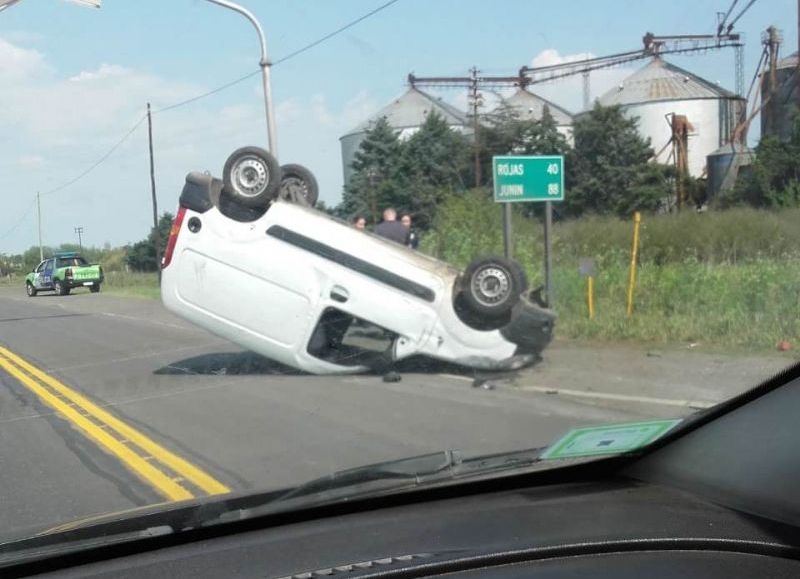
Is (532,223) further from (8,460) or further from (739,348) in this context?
(8,460)

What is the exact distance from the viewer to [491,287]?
9.88m

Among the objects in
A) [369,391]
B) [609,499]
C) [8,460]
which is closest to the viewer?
[609,499]

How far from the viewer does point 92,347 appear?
15.3m

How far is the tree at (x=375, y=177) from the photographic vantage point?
16641 mm

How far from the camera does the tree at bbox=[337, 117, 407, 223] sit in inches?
655

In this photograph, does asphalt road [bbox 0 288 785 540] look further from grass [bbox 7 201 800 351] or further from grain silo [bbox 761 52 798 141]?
grain silo [bbox 761 52 798 141]

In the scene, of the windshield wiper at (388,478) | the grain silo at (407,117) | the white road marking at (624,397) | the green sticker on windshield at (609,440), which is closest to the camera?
the windshield wiper at (388,478)

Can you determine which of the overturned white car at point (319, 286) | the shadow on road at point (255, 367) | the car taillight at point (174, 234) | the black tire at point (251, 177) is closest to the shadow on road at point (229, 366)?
the shadow on road at point (255, 367)

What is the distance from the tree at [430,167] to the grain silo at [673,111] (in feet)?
18.7

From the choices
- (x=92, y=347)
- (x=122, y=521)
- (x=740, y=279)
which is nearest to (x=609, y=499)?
(x=122, y=521)

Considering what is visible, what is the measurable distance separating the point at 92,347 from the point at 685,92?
16.8 metres

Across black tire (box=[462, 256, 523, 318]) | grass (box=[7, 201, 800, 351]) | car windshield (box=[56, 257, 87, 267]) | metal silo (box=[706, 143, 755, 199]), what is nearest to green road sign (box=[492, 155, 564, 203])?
grass (box=[7, 201, 800, 351])

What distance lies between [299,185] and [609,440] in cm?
780

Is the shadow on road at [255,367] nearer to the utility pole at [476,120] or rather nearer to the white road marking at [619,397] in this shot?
the white road marking at [619,397]
